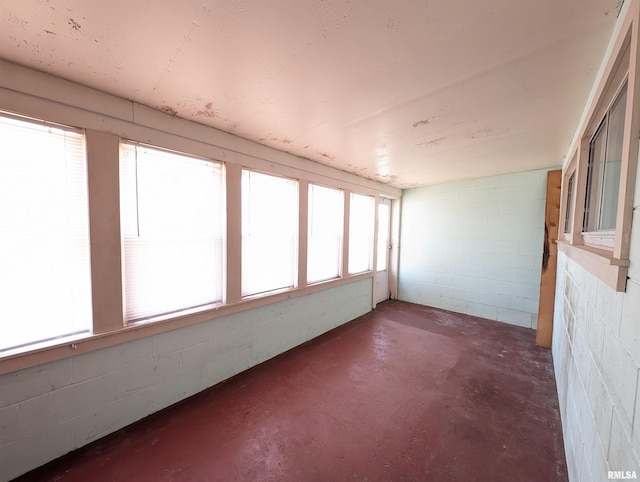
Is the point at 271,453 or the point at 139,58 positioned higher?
the point at 139,58

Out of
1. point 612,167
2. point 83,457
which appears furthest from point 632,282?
point 83,457

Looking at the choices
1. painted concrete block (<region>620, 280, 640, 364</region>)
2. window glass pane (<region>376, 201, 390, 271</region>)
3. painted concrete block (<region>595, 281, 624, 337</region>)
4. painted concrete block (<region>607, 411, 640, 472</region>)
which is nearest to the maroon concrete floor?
painted concrete block (<region>607, 411, 640, 472</region>)

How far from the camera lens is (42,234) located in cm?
146

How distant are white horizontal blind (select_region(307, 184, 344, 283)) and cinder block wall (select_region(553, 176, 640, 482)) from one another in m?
2.48

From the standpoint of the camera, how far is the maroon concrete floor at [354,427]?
150 centimetres

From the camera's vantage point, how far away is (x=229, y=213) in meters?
2.27

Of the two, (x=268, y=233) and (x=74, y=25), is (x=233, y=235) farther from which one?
(x=74, y=25)

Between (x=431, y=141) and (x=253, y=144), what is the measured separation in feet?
5.84

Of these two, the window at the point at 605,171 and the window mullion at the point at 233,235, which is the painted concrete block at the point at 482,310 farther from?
the window mullion at the point at 233,235

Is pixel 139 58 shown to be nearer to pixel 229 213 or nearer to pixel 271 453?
pixel 229 213

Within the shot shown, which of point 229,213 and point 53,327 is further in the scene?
point 229,213

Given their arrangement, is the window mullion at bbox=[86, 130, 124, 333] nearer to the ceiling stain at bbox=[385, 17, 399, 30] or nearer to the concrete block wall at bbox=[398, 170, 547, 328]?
the ceiling stain at bbox=[385, 17, 399, 30]

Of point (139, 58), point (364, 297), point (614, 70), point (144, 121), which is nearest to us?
point (614, 70)

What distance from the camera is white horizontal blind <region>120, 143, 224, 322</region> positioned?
69.9 inches
